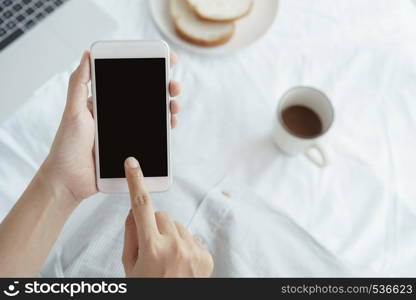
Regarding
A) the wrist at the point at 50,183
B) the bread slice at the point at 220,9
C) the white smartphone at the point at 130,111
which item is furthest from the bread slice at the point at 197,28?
the wrist at the point at 50,183

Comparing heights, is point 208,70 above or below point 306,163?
above

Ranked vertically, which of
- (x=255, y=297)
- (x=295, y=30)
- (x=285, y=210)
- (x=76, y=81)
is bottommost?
(x=255, y=297)

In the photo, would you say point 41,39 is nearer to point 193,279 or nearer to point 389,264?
point 193,279

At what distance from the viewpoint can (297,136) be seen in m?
0.61

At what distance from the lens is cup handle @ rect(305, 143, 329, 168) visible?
631mm

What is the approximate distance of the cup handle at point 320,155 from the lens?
63 cm

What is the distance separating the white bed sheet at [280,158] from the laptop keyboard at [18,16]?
8cm

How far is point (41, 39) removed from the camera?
0.65m

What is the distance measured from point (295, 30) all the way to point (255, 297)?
0.39 meters

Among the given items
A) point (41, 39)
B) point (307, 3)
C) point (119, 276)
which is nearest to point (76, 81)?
point (41, 39)

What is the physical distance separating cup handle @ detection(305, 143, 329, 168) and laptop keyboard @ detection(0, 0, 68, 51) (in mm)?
409

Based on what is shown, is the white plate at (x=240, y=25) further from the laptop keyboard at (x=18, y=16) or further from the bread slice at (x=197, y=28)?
the laptop keyboard at (x=18, y=16)

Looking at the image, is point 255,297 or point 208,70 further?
point 208,70

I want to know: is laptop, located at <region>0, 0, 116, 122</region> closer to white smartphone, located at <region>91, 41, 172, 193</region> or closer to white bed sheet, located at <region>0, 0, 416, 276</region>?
white bed sheet, located at <region>0, 0, 416, 276</region>
